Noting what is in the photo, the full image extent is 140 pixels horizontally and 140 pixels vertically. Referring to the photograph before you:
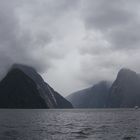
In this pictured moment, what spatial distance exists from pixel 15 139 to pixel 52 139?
21.8 ft

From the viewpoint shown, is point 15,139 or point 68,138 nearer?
point 15,139

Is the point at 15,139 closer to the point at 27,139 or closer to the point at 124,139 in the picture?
the point at 27,139

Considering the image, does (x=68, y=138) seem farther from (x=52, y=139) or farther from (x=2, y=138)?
(x=2, y=138)

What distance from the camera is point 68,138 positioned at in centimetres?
5931

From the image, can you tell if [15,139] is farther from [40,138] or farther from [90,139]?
[90,139]

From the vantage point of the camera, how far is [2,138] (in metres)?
56.4

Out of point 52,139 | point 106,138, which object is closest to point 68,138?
point 52,139

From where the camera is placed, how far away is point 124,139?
56.2m

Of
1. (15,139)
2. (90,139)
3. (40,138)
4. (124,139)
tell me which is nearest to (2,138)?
(15,139)

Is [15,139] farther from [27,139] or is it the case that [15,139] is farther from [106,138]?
[106,138]

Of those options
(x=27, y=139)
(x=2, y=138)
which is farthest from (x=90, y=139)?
(x=2, y=138)

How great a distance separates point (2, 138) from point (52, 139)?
8881 millimetres

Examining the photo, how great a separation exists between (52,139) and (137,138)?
50.3ft

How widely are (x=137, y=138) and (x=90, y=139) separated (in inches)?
334
